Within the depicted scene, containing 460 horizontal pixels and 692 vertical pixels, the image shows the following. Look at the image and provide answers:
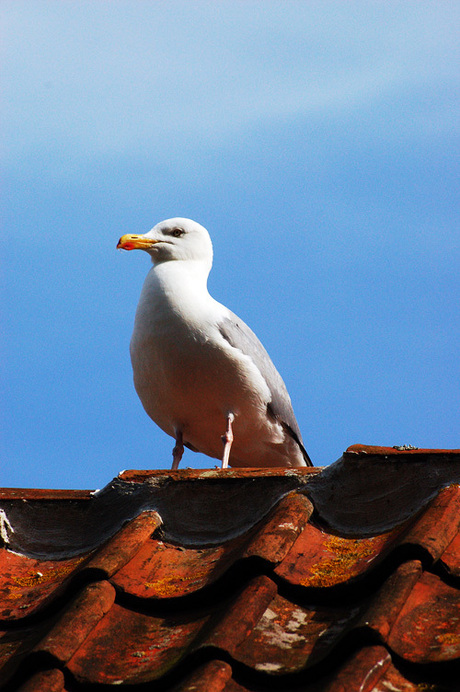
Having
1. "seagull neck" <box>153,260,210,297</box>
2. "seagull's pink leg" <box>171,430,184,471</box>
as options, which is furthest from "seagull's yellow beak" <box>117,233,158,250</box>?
"seagull's pink leg" <box>171,430,184,471</box>

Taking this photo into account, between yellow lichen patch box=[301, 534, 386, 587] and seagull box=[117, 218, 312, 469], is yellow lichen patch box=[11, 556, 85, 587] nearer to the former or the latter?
yellow lichen patch box=[301, 534, 386, 587]

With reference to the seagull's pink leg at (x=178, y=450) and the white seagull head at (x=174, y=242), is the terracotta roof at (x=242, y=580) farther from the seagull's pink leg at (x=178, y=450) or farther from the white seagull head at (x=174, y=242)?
the white seagull head at (x=174, y=242)

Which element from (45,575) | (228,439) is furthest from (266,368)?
(45,575)

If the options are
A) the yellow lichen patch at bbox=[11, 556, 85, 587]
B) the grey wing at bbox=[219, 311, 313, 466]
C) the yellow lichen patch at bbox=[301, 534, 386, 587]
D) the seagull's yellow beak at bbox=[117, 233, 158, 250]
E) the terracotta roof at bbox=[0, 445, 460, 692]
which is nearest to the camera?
the terracotta roof at bbox=[0, 445, 460, 692]

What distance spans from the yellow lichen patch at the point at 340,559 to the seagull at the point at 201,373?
243 cm

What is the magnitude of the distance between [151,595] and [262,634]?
1.34ft

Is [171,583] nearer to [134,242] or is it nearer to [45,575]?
[45,575]

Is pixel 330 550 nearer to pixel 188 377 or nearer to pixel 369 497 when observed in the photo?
pixel 369 497

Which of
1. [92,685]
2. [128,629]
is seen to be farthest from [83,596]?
[92,685]

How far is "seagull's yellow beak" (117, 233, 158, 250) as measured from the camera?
5.44 meters

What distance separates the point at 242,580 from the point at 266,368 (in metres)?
3.06

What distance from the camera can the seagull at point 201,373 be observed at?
4.70 metres

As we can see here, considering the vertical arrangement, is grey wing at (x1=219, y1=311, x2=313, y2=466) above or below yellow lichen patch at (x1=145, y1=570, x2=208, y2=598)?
above

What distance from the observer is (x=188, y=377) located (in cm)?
471
